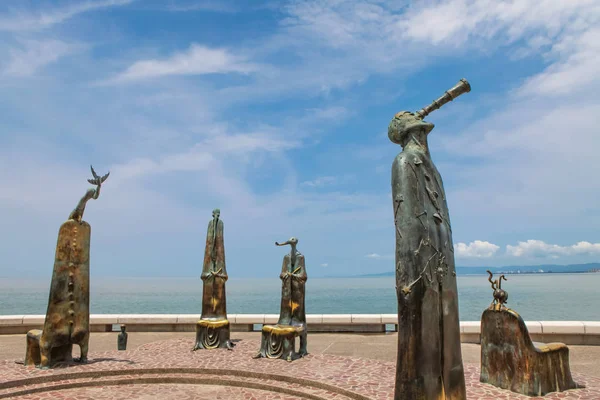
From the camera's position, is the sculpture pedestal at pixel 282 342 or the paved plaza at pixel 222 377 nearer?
the paved plaza at pixel 222 377

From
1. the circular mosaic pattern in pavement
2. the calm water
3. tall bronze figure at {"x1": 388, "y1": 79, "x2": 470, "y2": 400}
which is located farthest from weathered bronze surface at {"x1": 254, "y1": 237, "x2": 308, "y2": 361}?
the calm water

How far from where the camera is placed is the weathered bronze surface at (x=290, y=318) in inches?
389

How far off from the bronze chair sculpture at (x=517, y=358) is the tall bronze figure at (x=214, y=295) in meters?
5.90

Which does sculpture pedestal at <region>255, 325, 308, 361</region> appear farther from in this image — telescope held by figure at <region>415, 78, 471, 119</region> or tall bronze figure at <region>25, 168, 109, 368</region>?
telescope held by figure at <region>415, 78, 471, 119</region>

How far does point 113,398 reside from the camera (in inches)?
301

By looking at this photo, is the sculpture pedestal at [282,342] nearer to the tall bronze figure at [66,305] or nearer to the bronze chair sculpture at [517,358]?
the tall bronze figure at [66,305]

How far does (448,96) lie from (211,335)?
A: 787 cm

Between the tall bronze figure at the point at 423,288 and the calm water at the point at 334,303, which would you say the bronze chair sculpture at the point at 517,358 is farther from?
the calm water at the point at 334,303

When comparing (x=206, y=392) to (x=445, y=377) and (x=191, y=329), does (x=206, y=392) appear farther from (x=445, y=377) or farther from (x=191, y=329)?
(x=191, y=329)

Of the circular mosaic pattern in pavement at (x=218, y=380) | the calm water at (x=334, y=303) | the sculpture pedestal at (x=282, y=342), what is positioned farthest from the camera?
the calm water at (x=334, y=303)

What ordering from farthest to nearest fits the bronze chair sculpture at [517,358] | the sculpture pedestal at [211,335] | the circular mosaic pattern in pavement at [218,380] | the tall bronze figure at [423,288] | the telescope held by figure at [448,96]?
the sculpture pedestal at [211,335] → the circular mosaic pattern in pavement at [218,380] → the bronze chair sculpture at [517,358] → the telescope held by figure at [448,96] → the tall bronze figure at [423,288]

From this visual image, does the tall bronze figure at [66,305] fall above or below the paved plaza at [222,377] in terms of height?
above

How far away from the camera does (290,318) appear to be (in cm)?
1029

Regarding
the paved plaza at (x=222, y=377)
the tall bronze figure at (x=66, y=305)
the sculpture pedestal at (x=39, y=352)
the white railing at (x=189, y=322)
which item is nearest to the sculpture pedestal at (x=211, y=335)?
the paved plaza at (x=222, y=377)
